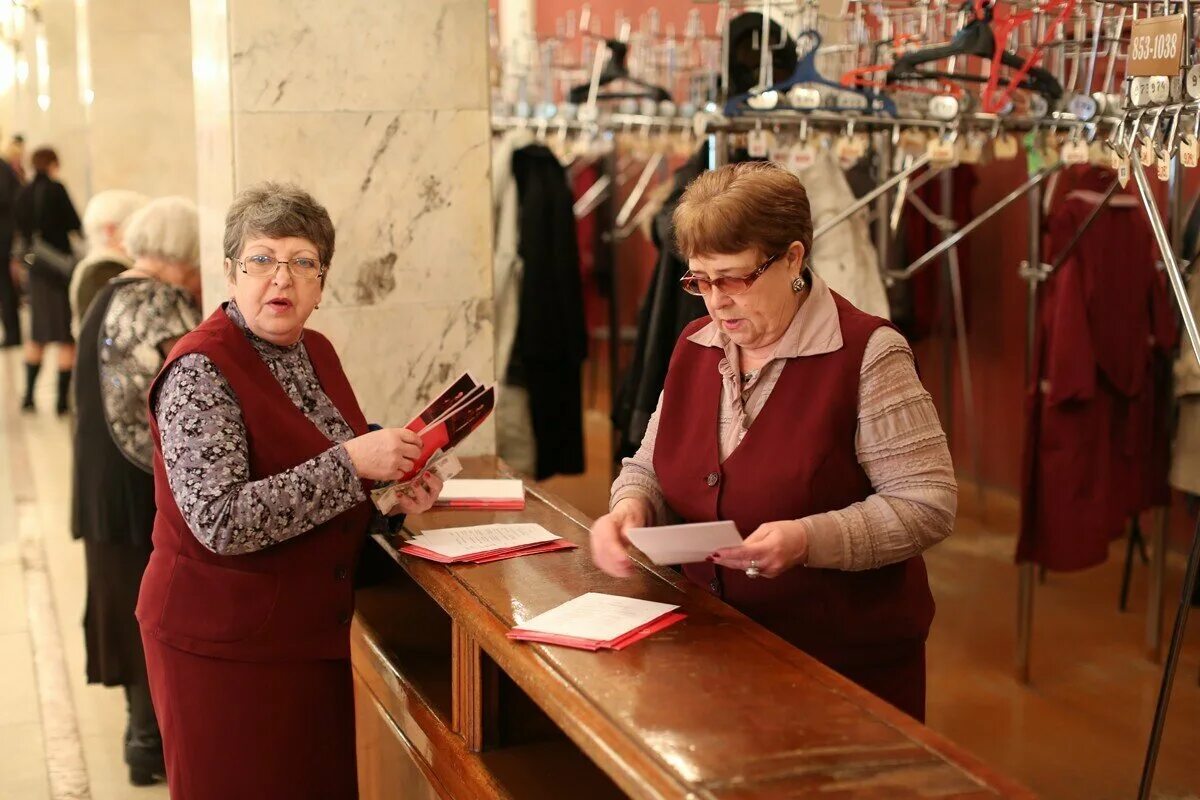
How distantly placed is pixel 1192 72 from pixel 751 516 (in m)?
1.32

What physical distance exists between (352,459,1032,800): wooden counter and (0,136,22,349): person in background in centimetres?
976

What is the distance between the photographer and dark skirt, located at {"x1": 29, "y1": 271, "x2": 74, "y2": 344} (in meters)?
9.79

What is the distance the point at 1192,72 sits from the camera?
2.75 meters

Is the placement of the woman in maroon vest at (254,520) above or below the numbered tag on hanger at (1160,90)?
below

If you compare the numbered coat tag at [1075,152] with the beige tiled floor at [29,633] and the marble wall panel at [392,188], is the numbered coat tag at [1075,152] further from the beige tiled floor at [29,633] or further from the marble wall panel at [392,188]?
the beige tiled floor at [29,633]

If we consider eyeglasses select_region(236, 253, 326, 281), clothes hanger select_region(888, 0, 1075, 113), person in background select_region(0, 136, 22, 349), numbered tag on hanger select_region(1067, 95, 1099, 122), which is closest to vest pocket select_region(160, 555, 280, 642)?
eyeglasses select_region(236, 253, 326, 281)

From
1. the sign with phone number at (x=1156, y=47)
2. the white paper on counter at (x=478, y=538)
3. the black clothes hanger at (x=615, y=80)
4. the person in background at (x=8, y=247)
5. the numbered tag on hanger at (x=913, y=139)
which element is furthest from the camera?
the person in background at (x=8, y=247)

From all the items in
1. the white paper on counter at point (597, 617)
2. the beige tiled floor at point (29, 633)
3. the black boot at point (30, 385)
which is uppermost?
the white paper on counter at point (597, 617)

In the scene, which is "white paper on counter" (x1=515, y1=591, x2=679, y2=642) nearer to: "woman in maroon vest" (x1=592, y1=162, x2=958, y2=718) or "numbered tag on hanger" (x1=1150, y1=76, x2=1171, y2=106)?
"woman in maroon vest" (x1=592, y1=162, x2=958, y2=718)

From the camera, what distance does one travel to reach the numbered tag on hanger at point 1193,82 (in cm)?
274

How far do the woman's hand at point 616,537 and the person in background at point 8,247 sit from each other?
1059 cm

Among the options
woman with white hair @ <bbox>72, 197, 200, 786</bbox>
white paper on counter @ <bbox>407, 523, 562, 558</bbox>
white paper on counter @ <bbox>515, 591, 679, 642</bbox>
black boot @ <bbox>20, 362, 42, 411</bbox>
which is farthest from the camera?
black boot @ <bbox>20, 362, 42, 411</bbox>

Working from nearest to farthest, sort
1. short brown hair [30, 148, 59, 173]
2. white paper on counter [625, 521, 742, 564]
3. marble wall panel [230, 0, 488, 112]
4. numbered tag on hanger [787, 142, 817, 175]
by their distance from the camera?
white paper on counter [625, 521, 742, 564], marble wall panel [230, 0, 488, 112], numbered tag on hanger [787, 142, 817, 175], short brown hair [30, 148, 59, 173]

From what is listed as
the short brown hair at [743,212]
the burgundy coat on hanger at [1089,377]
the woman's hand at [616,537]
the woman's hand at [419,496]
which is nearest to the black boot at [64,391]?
the burgundy coat on hanger at [1089,377]
